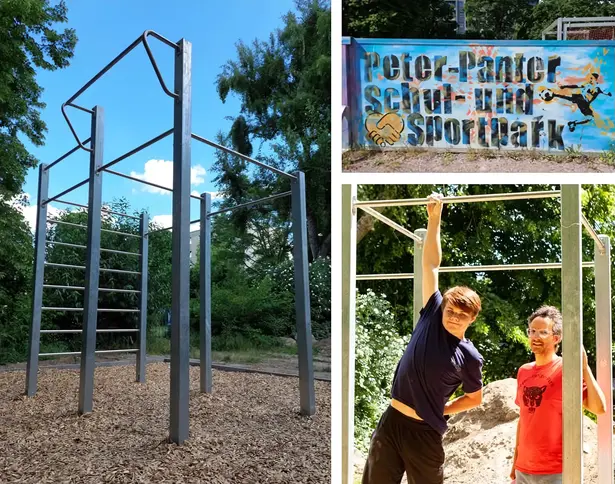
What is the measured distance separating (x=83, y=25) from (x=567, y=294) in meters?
8.96

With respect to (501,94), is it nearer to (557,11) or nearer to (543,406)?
(557,11)

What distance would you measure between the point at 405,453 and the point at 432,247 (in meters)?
0.65

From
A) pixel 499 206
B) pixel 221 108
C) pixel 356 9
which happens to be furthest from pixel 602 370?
pixel 221 108

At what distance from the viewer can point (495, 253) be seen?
19.1 ft

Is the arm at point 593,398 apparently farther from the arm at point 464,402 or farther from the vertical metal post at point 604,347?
the arm at point 464,402

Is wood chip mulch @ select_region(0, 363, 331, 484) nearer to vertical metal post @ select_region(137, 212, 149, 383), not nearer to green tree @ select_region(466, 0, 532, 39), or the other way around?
vertical metal post @ select_region(137, 212, 149, 383)

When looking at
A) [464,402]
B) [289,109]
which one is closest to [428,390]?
[464,402]

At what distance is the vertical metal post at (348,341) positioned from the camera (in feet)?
5.69

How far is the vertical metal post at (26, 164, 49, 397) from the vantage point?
→ 4.04m

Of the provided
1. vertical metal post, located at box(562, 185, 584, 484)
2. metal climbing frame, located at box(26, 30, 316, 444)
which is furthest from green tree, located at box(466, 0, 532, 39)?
vertical metal post, located at box(562, 185, 584, 484)

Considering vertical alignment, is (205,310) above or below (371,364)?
Result: above

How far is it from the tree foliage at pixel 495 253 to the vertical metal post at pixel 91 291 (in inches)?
93.8

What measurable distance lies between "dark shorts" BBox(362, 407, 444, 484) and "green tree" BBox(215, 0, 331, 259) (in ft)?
22.8

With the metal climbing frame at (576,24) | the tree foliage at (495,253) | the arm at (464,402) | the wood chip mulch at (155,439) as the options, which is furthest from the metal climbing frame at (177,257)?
the metal climbing frame at (576,24)
